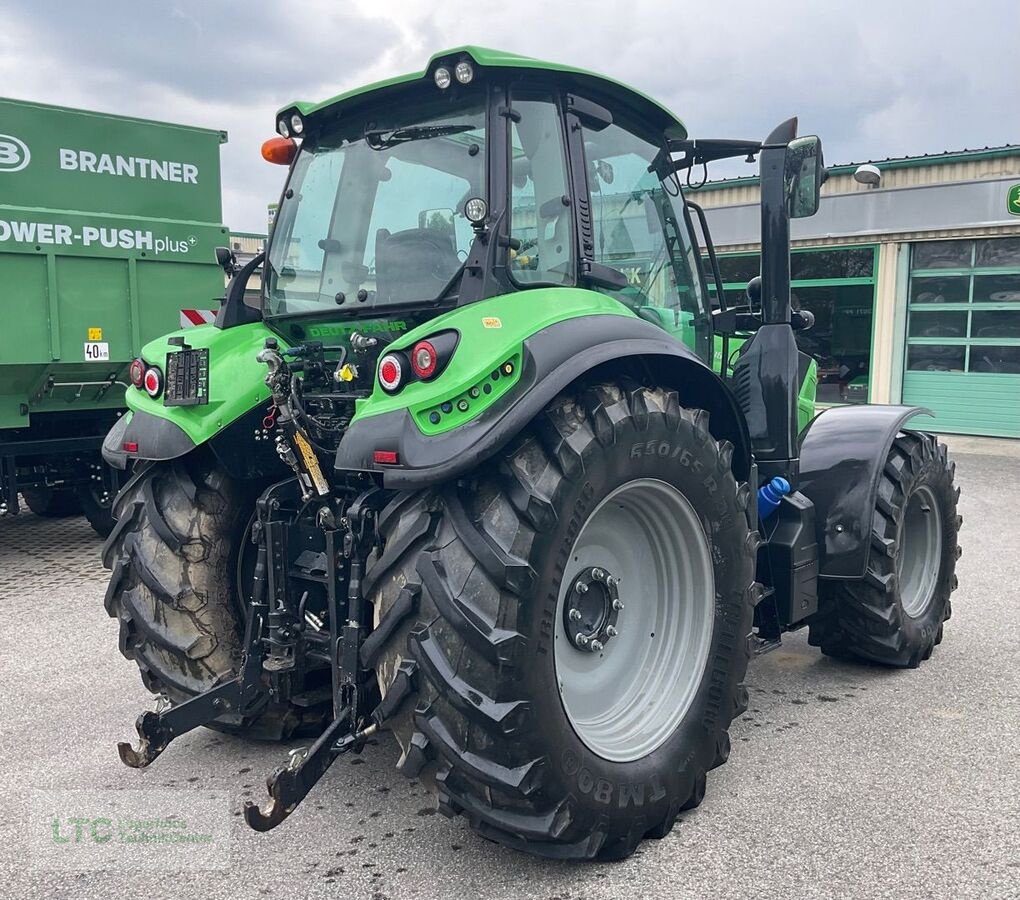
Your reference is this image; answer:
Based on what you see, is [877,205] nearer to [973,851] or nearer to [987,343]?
[987,343]

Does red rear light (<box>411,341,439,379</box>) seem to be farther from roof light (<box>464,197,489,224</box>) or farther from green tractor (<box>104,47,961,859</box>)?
roof light (<box>464,197,489,224</box>)

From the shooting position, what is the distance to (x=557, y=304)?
2803mm

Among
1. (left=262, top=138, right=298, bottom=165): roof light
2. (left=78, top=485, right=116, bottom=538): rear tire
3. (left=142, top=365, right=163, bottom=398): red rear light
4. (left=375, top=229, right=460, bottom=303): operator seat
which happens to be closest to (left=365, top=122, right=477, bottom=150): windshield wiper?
(left=375, top=229, right=460, bottom=303): operator seat

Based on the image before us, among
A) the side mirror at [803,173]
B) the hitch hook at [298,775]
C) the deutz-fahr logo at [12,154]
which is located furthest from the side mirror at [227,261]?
the deutz-fahr logo at [12,154]

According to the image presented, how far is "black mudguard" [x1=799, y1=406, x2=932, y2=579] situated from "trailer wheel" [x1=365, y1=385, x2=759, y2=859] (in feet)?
3.09

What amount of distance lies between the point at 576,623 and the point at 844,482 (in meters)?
1.77

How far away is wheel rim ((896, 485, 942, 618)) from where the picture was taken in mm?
4668

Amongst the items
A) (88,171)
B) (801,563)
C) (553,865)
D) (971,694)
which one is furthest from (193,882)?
(88,171)

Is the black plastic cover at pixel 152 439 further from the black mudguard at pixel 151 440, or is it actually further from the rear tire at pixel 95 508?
the rear tire at pixel 95 508

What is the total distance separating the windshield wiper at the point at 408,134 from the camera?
311 centimetres

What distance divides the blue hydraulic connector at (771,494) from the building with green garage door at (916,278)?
10.3 metres

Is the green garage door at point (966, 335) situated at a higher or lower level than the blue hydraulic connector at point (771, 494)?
higher

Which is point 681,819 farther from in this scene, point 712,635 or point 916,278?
point 916,278

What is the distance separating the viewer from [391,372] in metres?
2.56
